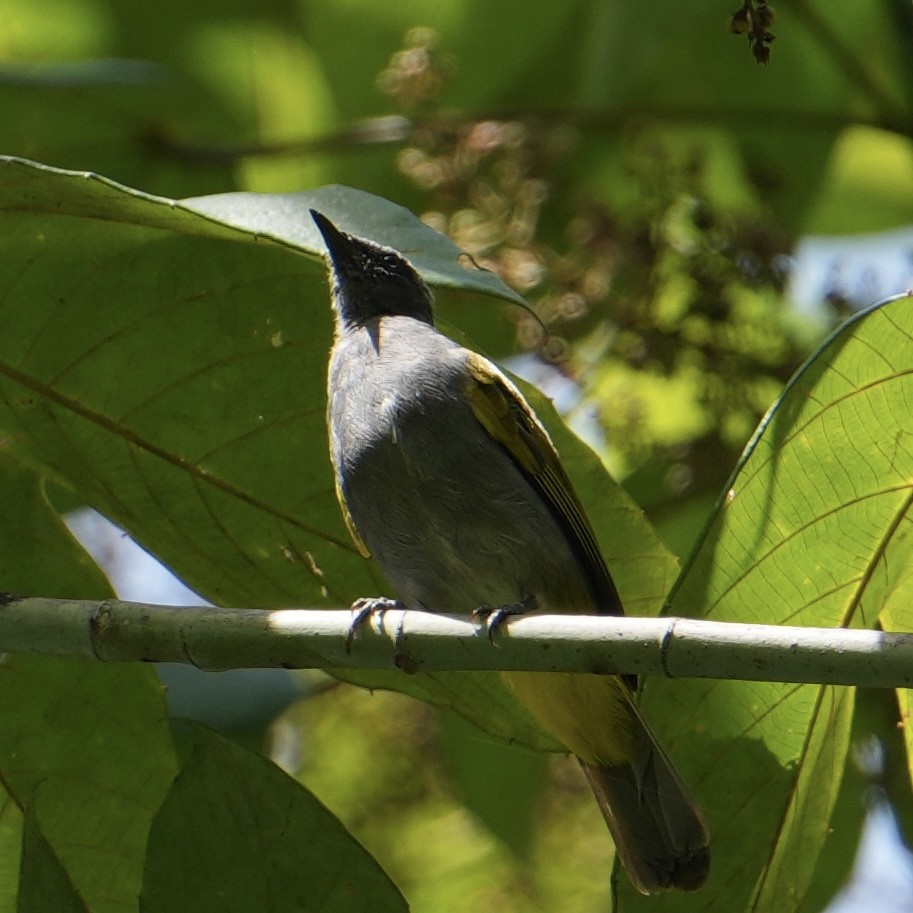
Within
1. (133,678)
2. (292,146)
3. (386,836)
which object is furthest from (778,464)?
(386,836)

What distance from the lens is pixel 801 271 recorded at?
4090mm

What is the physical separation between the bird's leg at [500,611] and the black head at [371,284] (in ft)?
3.54

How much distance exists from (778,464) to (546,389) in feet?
5.11

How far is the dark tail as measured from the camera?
2.66 meters

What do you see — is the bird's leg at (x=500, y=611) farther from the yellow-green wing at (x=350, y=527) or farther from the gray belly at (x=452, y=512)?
the yellow-green wing at (x=350, y=527)

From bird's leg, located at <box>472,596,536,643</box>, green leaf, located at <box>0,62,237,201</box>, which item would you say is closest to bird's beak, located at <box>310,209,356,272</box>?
green leaf, located at <box>0,62,237,201</box>

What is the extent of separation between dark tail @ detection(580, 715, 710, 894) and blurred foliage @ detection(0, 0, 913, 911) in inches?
29.0

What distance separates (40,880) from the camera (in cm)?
206

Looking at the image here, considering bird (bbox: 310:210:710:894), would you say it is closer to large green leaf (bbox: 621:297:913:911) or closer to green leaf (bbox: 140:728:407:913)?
large green leaf (bbox: 621:297:913:911)

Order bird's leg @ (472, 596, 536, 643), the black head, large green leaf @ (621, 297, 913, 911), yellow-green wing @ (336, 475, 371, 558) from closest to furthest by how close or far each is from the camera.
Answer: bird's leg @ (472, 596, 536, 643) < large green leaf @ (621, 297, 913, 911) < yellow-green wing @ (336, 475, 371, 558) < the black head

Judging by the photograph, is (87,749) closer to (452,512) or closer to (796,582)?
(452,512)

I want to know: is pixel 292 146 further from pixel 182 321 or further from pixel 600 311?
pixel 182 321

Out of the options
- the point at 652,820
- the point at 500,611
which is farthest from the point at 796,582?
the point at 652,820

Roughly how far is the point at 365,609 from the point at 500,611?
23cm
